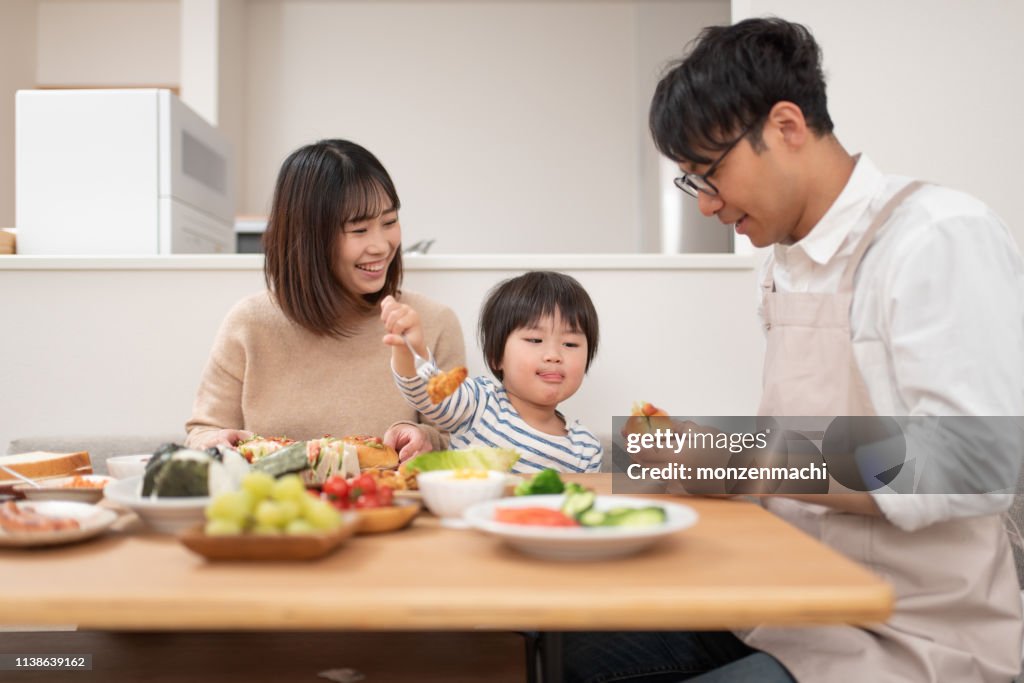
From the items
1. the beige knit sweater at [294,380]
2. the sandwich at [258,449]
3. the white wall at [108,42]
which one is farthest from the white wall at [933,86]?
the white wall at [108,42]

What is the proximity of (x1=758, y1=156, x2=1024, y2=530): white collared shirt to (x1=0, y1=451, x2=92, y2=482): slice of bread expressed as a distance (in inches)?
50.0

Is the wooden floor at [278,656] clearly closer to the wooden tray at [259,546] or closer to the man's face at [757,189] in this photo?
the wooden tray at [259,546]

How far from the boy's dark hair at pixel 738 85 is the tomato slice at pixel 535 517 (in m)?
0.59

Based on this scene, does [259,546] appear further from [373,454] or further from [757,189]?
[757,189]

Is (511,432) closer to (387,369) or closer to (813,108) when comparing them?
(387,369)

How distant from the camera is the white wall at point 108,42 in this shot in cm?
587

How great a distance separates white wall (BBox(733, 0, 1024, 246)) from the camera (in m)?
2.30

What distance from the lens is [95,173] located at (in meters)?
2.44

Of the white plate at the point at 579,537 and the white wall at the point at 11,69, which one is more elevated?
the white wall at the point at 11,69

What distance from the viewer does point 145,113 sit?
8.04 feet

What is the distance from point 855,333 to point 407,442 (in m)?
0.90

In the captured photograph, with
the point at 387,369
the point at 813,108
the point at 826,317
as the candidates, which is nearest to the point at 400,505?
the point at 826,317

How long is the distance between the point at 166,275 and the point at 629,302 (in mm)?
1288

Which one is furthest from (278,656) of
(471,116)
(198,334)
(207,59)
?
(471,116)
